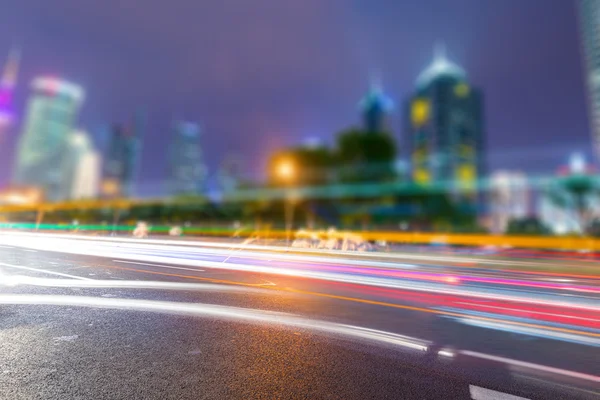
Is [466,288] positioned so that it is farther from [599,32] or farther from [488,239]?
[599,32]

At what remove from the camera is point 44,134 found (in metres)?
134

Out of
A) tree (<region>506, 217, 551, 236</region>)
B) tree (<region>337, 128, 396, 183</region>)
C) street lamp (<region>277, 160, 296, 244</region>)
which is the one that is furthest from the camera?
tree (<region>337, 128, 396, 183</region>)

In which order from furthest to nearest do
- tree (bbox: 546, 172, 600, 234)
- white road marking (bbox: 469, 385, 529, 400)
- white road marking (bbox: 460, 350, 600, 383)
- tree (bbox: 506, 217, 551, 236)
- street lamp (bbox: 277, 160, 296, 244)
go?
street lamp (bbox: 277, 160, 296, 244)
tree (bbox: 546, 172, 600, 234)
tree (bbox: 506, 217, 551, 236)
white road marking (bbox: 460, 350, 600, 383)
white road marking (bbox: 469, 385, 529, 400)

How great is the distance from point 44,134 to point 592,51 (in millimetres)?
190631

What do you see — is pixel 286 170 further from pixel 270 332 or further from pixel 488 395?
pixel 488 395

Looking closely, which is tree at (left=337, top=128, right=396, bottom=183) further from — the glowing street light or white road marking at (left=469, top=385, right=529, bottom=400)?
white road marking at (left=469, top=385, right=529, bottom=400)

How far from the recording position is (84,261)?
8383 mm

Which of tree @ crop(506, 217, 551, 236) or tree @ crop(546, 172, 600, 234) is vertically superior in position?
tree @ crop(546, 172, 600, 234)

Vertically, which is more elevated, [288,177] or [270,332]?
[288,177]

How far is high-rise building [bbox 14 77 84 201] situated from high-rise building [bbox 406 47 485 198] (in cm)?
13902

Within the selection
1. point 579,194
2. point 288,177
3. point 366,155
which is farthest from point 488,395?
point 579,194

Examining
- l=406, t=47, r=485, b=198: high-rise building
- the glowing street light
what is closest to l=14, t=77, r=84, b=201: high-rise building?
the glowing street light

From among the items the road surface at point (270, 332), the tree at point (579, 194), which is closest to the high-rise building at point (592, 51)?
the tree at point (579, 194)

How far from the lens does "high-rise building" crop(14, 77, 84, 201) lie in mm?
131000
